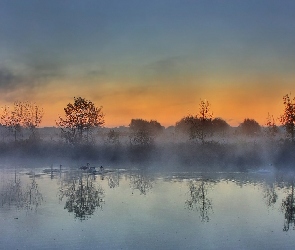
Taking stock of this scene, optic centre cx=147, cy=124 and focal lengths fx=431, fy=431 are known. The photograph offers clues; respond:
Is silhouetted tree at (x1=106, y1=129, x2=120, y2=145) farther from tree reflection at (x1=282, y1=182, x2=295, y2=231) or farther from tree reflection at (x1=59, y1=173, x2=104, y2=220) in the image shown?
tree reflection at (x1=282, y1=182, x2=295, y2=231)

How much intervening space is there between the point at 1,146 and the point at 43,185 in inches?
1285

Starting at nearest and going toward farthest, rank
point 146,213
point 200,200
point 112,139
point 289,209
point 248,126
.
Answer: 1. point 146,213
2. point 289,209
3. point 200,200
4. point 112,139
5. point 248,126

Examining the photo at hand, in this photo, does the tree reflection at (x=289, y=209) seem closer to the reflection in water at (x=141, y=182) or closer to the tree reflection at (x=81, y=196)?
the reflection in water at (x=141, y=182)

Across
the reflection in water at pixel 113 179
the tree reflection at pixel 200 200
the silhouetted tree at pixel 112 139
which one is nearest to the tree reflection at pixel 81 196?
the reflection in water at pixel 113 179

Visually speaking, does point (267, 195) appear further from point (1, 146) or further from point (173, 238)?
point (1, 146)

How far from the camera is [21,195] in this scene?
29656 millimetres

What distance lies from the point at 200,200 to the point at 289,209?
5.49 m

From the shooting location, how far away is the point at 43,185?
34.8m

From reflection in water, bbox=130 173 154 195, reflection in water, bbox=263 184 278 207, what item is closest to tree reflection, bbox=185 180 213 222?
reflection in water, bbox=130 173 154 195

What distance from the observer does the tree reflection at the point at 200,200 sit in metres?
23.5

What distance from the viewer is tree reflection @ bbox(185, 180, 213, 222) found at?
23505 mm

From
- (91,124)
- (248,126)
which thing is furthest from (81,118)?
(248,126)

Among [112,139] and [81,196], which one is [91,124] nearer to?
[112,139]

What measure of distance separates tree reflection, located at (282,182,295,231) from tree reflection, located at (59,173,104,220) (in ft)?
32.7
